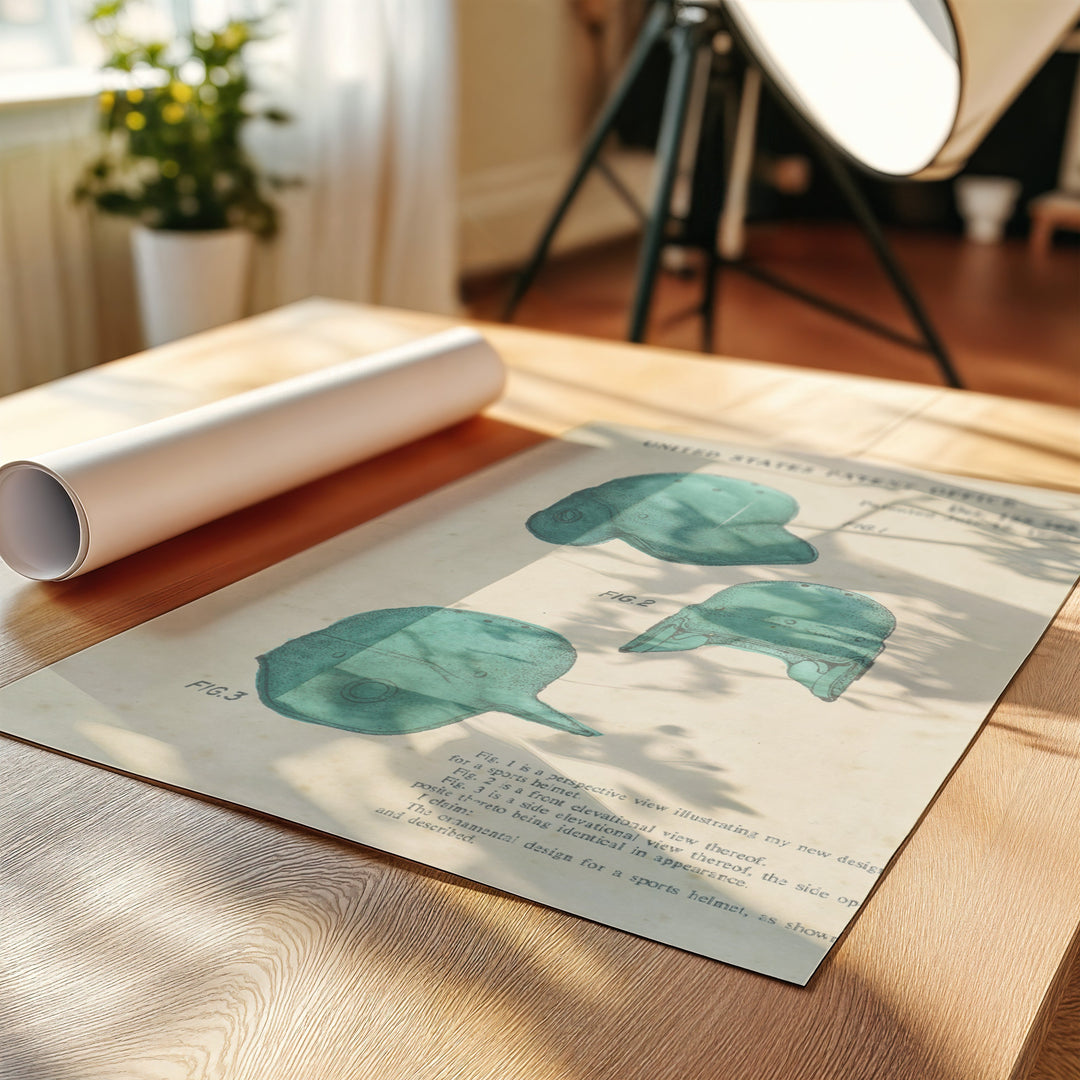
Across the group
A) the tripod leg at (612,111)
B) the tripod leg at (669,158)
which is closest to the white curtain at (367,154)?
the tripod leg at (612,111)

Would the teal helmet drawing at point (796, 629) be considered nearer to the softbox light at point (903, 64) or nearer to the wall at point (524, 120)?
the softbox light at point (903, 64)

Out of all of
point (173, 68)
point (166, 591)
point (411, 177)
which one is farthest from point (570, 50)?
point (166, 591)

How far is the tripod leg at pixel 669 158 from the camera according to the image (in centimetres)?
155

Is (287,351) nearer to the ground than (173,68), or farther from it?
nearer to the ground

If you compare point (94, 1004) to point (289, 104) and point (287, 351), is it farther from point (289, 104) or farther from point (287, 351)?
point (289, 104)

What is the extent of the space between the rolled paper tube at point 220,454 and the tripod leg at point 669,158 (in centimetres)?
56

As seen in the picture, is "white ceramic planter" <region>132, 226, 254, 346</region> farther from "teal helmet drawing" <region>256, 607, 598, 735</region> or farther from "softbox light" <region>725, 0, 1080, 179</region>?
"teal helmet drawing" <region>256, 607, 598, 735</region>

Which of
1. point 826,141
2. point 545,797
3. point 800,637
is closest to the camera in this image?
point 545,797

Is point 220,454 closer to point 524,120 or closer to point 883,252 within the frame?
point 883,252

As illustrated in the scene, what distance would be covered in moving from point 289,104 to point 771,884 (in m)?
2.59

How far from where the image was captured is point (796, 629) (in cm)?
74

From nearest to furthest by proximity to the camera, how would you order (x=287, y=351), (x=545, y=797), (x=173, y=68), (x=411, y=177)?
(x=545, y=797), (x=287, y=351), (x=173, y=68), (x=411, y=177)

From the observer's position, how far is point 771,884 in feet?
1.70

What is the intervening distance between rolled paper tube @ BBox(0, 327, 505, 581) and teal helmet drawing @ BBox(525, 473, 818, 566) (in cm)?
17
